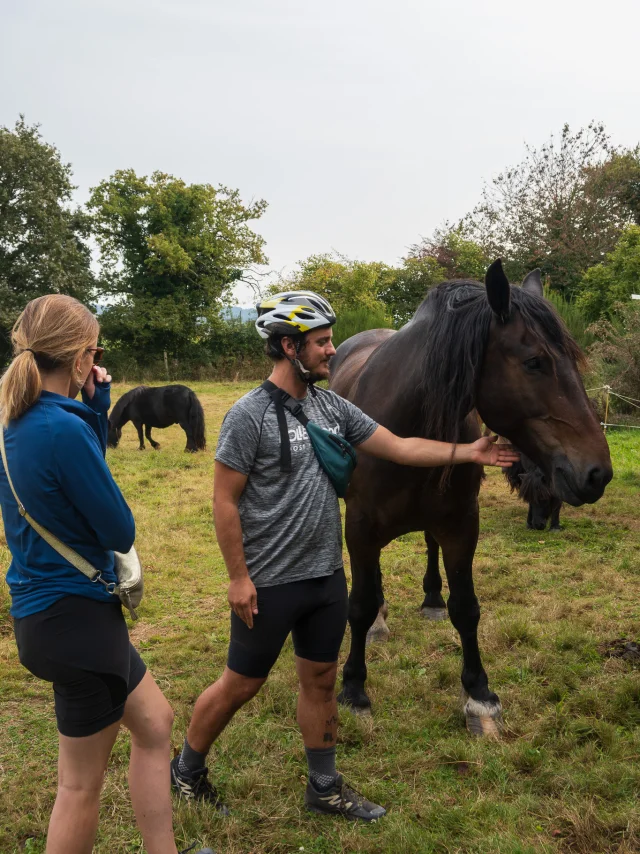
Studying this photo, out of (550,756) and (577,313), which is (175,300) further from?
(550,756)

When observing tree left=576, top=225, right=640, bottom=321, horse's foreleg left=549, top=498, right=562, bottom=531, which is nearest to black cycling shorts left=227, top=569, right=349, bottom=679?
horse's foreleg left=549, top=498, right=562, bottom=531

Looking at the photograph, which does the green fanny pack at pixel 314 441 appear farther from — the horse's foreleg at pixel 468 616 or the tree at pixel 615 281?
the tree at pixel 615 281

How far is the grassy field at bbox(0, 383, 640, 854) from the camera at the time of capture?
2553 millimetres

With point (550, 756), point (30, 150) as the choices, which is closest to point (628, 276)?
point (550, 756)

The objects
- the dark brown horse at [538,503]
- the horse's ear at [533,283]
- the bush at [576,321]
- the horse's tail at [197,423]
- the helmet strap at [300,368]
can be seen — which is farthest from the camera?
the bush at [576,321]

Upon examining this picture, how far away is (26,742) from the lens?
3.34 m

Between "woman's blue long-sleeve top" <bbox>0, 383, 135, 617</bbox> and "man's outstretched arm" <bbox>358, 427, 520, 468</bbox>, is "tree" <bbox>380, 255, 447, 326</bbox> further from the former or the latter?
"woman's blue long-sleeve top" <bbox>0, 383, 135, 617</bbox>

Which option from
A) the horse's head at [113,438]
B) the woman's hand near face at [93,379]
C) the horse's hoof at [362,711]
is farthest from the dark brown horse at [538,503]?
the horse's head at [113,438]

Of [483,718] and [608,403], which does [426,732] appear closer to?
[483,718]

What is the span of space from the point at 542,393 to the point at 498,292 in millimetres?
425

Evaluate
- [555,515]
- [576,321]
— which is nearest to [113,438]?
[555,515]

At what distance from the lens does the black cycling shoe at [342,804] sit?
8.71 ft

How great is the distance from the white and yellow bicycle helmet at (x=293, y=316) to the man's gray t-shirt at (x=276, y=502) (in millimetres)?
242

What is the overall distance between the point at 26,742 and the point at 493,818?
223 cm
